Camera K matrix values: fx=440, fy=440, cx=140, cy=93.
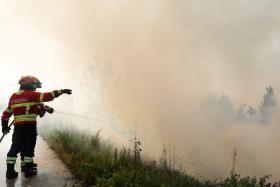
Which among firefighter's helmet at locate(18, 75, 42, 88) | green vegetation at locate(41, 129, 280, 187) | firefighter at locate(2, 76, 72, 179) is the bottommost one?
green vegetation at locate(41, 129, 280, 187)

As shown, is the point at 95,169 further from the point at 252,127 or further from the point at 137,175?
the point at 252,127

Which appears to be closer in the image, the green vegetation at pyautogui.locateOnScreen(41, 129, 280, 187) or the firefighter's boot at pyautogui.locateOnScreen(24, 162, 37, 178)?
the green vegetation at pyautogui.locateOnScreen(41, 129, 280, 187)

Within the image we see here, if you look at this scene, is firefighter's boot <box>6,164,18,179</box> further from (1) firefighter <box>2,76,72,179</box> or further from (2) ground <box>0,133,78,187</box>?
(1) firefighter <box>2,76,72,179</box>

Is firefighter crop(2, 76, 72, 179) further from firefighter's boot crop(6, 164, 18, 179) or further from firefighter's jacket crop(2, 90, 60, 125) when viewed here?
firefighter's boot crop(6, 164, 18, 179)

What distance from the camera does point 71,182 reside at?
23.5 feet

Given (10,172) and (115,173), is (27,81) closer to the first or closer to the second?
(10,172)

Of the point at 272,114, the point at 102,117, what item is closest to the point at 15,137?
the point at 102,117

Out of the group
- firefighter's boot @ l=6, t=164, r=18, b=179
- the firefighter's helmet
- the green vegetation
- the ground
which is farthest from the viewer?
the firefighter's helmet

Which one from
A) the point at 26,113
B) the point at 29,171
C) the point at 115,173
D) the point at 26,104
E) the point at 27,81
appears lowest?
the point at 115,173

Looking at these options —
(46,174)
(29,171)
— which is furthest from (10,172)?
(46,174)

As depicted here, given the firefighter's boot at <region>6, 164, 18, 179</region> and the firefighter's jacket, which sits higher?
the firefighter's jacket

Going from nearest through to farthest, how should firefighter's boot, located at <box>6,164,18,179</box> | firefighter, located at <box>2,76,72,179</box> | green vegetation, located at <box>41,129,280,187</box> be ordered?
green vegetation, located at <box>41,129,280,187</box>, firefighter's boot, located at <box>6,164,18,179</box>, firefighter, located at <box>2,76,72,179</box>

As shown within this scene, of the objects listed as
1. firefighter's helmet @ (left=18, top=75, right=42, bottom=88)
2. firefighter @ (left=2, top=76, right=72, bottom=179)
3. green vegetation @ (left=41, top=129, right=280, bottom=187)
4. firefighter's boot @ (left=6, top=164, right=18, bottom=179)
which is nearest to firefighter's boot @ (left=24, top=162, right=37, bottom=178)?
firefighter @ (left=2, top=76, right=72, bottom=179)

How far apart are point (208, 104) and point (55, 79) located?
11561 cm
